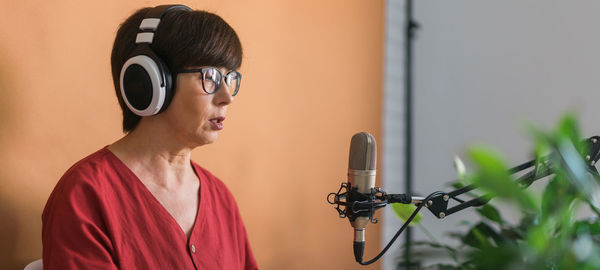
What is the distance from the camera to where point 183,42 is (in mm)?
1531

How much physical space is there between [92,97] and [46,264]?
547mm

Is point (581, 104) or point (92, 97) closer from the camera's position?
point (92, 97)

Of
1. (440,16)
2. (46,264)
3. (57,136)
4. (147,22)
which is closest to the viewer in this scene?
(46,264)

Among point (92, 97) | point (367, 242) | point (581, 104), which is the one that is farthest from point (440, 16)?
point (92, 97)

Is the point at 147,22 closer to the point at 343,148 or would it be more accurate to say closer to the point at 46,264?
the point at 46,264

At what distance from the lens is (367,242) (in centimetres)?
295

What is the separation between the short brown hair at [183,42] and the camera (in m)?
1.53

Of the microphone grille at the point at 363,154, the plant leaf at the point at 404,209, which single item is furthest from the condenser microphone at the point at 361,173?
the plant leaf at the point at 404,209

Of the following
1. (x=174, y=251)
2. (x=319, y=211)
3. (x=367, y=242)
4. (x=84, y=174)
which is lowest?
(x=367, y=242)

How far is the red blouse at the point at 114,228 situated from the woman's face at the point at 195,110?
174mm

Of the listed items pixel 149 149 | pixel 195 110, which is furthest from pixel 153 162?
pixel 195 110

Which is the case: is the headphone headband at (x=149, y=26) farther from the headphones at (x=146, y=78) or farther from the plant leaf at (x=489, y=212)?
the plant leaf at (x=489, y=212)

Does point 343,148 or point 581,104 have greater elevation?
point 581,104

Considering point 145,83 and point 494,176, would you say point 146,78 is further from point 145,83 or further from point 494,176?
point 494,176
